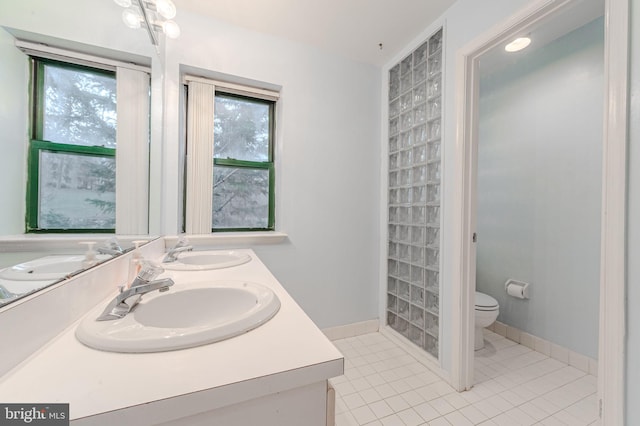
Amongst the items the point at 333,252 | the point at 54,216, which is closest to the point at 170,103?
the point at 54,216

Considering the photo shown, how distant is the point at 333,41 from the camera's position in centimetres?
187

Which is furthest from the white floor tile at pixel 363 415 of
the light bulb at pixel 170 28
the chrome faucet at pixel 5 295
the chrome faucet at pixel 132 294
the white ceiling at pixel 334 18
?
the white ceiling at pixel 334 18

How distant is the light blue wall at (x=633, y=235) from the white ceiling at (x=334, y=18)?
1.03 m

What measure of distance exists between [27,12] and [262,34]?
1.48m

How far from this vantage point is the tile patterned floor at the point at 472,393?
126 centimetres

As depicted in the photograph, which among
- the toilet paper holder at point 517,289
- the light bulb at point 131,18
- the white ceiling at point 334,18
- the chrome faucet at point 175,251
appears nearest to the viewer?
the light bulb at point 131,18

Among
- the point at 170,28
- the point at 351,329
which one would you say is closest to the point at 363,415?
the point at 351,329

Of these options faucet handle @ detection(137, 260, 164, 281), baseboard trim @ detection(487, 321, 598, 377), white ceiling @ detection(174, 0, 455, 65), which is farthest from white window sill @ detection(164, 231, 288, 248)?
baseboard trim @ detection(487, 321, 598, 377)

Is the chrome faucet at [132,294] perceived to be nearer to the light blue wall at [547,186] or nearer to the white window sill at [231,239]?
the white window sill at [231,239]

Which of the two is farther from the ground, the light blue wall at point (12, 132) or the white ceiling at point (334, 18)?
the white ceiling at point (334, 18)

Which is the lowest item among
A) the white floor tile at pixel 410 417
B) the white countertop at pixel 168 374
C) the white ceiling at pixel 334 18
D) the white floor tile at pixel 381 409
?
the white floor tile at pixel 381 409

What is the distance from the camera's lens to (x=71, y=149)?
2.47 feet

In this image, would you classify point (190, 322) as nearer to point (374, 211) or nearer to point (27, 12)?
point (27, 12)

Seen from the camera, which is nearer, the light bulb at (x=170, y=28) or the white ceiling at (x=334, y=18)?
the light bulb at (x=170, y=28)
